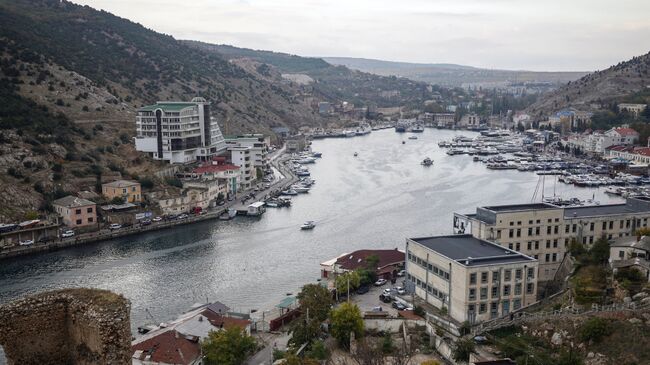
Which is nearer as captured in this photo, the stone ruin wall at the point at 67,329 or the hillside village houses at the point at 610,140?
the stone ruin wall at the point at 67,329

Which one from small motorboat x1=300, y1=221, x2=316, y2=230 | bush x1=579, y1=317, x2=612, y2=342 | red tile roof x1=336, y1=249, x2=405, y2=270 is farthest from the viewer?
small motorboat x1=300, y1=221, x2=316, y2=230

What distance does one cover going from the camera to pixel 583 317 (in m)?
9.68

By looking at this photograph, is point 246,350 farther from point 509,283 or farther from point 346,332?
point 509,283

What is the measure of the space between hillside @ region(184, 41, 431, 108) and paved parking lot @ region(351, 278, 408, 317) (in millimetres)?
61376

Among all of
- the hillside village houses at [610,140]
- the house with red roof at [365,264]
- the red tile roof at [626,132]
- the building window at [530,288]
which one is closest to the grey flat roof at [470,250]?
the building window at [530,288]

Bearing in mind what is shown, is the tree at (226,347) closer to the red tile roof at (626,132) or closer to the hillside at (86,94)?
the hillside at (86,94)

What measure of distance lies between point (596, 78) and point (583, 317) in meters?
57.8

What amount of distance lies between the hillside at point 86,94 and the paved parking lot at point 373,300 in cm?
1099

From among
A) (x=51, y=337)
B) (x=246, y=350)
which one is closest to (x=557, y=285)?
(x=246, y=350)

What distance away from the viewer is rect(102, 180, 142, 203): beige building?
67.6 ft

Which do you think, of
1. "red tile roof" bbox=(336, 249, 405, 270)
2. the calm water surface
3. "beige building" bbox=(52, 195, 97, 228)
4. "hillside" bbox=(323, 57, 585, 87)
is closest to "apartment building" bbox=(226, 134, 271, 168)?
the calm water surface

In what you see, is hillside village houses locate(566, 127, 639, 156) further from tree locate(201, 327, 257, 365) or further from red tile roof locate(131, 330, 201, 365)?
red tile roof locate(131, 330, 201, 365)

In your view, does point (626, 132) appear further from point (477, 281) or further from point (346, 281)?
point (477, 281)

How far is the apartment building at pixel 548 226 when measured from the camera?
13164mm
